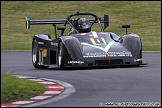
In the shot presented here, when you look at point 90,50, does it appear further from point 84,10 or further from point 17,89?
point 84,10

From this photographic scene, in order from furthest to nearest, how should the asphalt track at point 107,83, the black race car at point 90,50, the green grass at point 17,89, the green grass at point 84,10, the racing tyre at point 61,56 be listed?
the green grass at point 84,10, the racing tyre at point 61,56, the black race car at point 90,50, the green grass at point 17,89, the asphalt track at point 107,83

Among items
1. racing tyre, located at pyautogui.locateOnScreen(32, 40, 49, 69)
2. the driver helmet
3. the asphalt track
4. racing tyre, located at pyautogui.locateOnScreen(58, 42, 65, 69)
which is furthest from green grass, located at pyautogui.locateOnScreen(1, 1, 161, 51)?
the asphalt track

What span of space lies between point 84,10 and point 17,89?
3896cm

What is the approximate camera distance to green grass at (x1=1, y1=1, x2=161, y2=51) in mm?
44844

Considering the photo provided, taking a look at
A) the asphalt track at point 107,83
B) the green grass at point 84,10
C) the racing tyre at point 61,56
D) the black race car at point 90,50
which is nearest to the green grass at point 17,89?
the asphalt track at point 107,83

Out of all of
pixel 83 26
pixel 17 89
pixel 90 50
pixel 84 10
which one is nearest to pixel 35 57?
pixel 83 26

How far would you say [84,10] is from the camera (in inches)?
2061

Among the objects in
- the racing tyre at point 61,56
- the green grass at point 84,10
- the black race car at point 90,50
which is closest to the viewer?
the black race car at point 90,50

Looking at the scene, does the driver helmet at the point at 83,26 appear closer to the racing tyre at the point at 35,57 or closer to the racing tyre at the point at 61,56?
the racing tyre at the point at 35,57

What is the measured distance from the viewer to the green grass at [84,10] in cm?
4484

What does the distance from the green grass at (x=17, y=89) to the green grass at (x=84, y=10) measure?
2580 cm

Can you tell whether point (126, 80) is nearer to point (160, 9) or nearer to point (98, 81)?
point (98, 81)

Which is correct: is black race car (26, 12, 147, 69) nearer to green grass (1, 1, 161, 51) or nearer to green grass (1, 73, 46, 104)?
green grass (1, 73, 46, 104)

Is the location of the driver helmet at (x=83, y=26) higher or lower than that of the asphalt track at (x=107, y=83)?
higher
